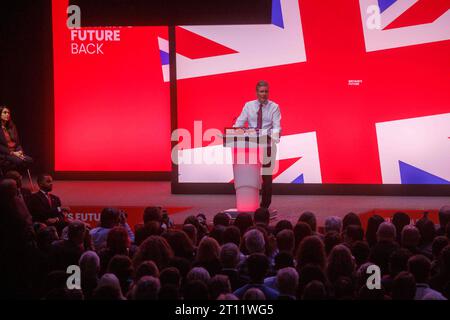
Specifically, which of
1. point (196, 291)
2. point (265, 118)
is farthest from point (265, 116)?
point (196, 291)

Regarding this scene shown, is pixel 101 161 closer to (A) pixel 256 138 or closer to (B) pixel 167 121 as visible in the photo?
(B) pixel 167 121

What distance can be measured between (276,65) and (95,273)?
633cm

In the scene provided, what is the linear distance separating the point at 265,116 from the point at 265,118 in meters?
0.02

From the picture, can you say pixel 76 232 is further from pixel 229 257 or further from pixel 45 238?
pixel 229 257

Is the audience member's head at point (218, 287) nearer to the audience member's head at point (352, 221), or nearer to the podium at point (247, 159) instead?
the audience member's head at point (352, 221)

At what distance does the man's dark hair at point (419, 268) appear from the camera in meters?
4.97

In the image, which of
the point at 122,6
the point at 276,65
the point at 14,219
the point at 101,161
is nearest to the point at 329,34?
the point at 276,65

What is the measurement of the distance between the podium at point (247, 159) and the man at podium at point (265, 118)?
0.25 metres

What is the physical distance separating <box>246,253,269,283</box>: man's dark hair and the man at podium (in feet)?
12.9

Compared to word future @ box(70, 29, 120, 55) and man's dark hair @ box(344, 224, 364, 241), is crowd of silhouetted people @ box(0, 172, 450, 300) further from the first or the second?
word future @ box(70, 29, 120, 55)

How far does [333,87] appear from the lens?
36.2 feet

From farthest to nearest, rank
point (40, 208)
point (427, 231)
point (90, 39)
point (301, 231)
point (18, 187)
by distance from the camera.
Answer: point (90, 39)
point (18, 187)
point (40, 208)
point (427, 231)
point (301, 231)

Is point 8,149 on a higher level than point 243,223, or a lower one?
higher

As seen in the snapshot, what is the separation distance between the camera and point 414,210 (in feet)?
30.7
